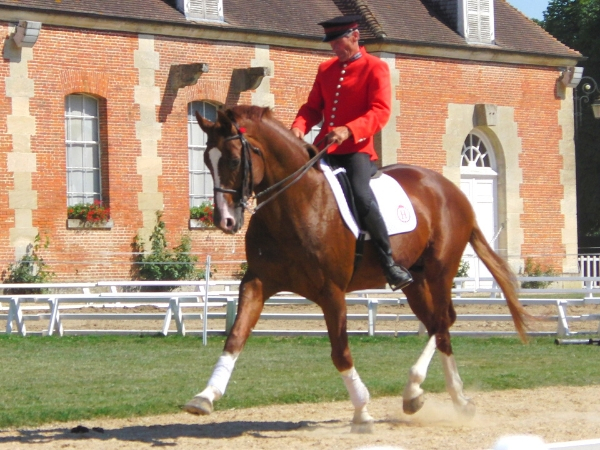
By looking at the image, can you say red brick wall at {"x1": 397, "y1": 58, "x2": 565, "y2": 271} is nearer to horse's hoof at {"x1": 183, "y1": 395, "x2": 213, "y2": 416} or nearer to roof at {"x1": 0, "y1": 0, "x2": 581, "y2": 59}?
roof at {"x1": 0, "y1": 0, "x2": 581, "y2": 59}

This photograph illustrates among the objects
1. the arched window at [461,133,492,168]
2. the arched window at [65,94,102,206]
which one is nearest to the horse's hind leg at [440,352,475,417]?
the arched window at [65,94,102,206]

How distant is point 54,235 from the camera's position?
2378 cm

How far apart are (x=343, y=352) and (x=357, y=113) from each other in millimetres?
1746

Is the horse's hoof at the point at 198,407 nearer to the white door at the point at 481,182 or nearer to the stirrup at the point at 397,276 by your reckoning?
the stirrup at the point at 397,276

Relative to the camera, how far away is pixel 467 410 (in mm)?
8930

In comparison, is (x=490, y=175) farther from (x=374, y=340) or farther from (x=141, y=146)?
(x=374, y=340)

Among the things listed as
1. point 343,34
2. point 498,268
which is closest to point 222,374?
point 343,34

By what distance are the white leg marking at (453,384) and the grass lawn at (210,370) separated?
1.28 m

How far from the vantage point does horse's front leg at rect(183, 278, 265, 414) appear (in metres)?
7.65

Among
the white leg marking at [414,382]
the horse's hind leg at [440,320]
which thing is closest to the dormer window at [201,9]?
the horse's hind leg at [440,320]

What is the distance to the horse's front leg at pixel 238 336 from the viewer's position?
7652 millimetres

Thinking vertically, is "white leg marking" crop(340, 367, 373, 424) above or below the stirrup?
below

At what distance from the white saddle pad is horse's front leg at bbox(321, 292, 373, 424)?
0.58m

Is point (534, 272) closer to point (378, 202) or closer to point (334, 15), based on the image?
point (334, 15)
